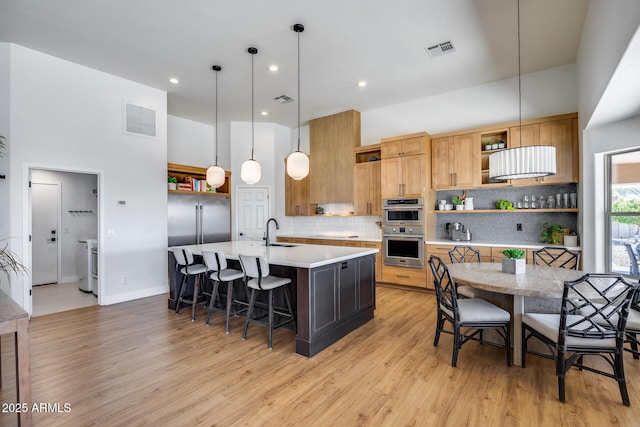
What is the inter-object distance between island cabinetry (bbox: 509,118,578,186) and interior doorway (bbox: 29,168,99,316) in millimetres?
7388

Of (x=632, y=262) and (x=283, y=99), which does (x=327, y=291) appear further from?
(x=283, y=99)

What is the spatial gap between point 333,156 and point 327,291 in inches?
159

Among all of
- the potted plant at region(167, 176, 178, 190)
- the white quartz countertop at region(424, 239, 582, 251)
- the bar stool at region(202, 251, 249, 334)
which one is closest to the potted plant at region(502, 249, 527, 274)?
the white quartz countertop at region(424, 239, 582, 251)

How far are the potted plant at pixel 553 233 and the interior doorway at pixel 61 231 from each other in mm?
7363

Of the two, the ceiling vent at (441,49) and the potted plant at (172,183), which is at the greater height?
the ceiling vent at (441,49)

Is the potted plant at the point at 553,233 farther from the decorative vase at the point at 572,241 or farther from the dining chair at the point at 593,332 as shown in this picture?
the dining chair at the point at 593,332

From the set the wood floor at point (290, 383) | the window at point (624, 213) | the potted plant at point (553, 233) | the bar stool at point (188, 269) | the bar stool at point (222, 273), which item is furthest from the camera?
the potted plant at point (553, 233)

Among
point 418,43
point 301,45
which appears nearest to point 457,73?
point 418,43

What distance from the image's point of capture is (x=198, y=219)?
624cm

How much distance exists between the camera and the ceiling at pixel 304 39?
129 inches

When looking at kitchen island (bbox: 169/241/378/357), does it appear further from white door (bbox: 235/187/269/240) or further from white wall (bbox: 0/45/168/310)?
white door (bbox: 235/187/269/240)

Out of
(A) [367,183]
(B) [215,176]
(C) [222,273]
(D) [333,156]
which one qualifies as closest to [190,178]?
(B) [215,176]

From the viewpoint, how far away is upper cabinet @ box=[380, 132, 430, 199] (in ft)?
17.6

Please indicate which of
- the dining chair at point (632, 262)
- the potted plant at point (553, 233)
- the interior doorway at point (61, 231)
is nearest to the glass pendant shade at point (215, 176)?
the interior doorway at point (61, 231)
